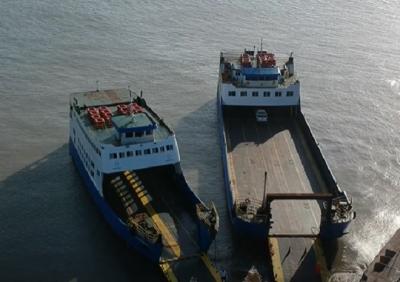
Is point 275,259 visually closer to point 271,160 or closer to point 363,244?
point 363,244

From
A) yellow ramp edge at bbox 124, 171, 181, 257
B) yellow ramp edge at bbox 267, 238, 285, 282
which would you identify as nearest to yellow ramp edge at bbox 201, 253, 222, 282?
yellow ramp edge at bbox 124, 171, 181, 257

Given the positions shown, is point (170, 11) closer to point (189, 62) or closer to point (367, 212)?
point (189, 62)

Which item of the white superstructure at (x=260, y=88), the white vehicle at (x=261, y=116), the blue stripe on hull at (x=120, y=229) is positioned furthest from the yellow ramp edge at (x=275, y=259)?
the white superstructure at (x=260, y=88)

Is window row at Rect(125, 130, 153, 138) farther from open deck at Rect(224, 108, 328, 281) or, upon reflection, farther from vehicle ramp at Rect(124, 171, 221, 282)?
open deck at Rect(224, 108, 328, 281)

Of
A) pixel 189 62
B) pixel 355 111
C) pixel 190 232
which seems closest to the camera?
pixel 190 232

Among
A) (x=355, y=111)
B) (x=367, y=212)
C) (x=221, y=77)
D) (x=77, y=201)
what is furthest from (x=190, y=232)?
(x=355, y=111)

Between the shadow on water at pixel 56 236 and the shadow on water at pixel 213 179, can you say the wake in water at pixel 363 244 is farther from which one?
the shadow on water at pixel 56 236
